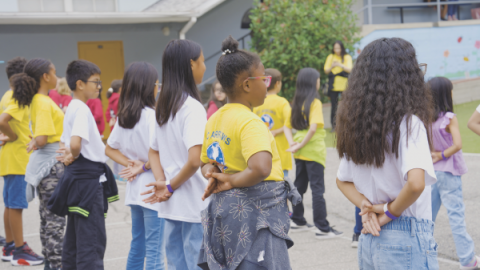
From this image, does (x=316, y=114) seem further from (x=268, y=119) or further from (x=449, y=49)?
(x=449, y=49)

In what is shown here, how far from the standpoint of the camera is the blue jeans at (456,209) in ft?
13.4

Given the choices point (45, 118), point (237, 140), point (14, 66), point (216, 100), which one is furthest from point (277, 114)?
point (237, 140)

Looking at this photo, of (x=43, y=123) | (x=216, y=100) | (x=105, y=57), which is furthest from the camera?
(x=105, y=57)

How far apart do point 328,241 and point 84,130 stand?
3053 millimetres

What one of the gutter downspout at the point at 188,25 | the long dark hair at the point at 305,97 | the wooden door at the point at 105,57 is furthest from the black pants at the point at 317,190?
the wooden door at the point at 105,57

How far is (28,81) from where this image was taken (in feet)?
14.5

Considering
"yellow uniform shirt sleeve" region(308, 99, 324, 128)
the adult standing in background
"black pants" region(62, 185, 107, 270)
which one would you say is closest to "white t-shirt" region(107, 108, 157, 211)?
"black pants" region(62, 185, 107, 270)

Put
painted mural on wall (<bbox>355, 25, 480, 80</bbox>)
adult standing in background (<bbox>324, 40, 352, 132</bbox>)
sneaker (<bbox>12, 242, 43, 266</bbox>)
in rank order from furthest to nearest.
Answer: painted mural on wall (<bbox>355, 25, 480, 80</bbox>), adult standing in background (<bbox>324, 40, 352, 132</bbox>), sneaker (<bbox>12, 242, 43, 266</bbox>)

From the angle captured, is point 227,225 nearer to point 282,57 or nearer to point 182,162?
point 182,162

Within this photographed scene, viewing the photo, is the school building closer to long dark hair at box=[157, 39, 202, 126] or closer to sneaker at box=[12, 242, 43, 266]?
sneaker at box=[12, 242, 43, 266]

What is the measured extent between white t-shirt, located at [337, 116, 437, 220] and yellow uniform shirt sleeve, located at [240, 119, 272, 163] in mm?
476

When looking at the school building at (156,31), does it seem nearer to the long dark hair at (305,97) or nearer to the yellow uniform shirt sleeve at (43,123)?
the long dark hair at (305,97)

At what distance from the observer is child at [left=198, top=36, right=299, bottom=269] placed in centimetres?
229

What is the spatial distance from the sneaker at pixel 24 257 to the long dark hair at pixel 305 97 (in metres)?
3.28
